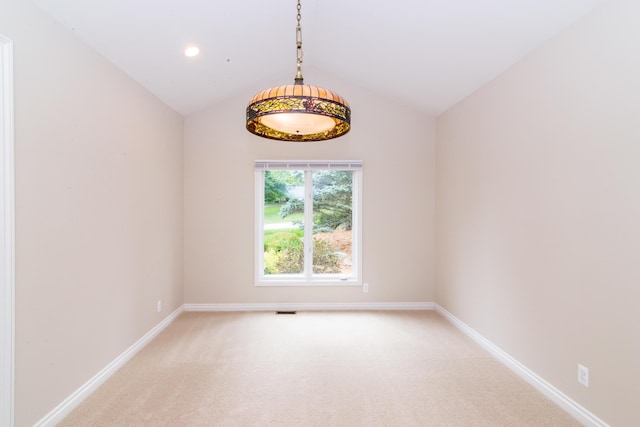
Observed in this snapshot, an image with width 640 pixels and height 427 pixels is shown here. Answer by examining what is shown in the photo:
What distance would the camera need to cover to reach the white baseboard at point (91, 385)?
2.12m

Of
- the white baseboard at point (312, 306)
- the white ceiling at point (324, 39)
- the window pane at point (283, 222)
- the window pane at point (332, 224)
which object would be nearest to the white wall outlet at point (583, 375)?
the white ceiling at point (324, 39)

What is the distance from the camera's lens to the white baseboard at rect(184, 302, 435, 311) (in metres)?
4.52

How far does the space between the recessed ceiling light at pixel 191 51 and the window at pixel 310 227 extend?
176 cm

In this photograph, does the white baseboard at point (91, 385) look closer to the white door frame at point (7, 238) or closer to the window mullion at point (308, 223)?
the white door frame at point (7, 238)

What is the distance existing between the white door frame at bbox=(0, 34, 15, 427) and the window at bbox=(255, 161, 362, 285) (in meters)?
2.89

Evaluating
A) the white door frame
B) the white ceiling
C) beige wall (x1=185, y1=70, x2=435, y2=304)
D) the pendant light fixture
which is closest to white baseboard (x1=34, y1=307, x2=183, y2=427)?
the white door frame

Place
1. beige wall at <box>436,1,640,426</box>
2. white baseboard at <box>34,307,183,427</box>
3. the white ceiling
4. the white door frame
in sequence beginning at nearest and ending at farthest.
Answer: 1. the white door frame
2. beige wall at <box>436,1,640,426</box>
3. white baseboard at <box>34,307,183,427</box>
4. the white ceiling

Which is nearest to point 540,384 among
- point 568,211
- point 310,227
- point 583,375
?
point 583,375

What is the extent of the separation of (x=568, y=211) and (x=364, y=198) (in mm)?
2526

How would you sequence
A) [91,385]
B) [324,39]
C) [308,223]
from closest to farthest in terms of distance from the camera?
[91,385] → [324,39] → [308,223]

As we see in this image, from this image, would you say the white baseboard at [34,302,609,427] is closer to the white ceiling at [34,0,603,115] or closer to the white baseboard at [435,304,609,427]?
the white baseboard at [435,304,609,427]

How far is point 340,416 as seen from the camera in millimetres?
2213

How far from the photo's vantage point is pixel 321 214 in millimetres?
4711

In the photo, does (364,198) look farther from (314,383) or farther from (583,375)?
(583,375)
